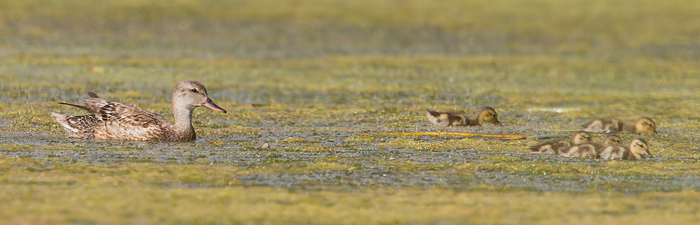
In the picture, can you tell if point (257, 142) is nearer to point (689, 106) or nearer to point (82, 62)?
point (689, 106)

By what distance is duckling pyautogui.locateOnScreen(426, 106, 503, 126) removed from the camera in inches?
416

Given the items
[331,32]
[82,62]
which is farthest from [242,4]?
[82,62]

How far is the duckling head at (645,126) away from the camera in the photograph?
1030cm

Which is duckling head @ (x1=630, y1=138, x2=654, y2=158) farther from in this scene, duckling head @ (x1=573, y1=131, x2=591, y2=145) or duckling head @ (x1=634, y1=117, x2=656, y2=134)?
duckling head @ (x1=634, y1=117, x2=656, y2=134)

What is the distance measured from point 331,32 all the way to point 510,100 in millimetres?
9654

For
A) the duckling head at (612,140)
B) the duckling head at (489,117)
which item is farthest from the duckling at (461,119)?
the duckling head at (612,140)

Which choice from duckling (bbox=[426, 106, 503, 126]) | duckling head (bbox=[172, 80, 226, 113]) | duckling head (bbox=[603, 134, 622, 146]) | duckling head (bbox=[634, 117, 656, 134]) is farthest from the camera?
duckling (bbox=[426, 106, 503, 126])

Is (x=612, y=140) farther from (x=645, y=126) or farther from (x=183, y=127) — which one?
(x=183, y=127)

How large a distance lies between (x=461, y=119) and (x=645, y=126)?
1.91 meters

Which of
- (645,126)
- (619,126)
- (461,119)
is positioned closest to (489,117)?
(461,119)

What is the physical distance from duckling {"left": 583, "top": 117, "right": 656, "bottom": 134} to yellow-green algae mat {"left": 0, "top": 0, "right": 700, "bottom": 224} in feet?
0.65

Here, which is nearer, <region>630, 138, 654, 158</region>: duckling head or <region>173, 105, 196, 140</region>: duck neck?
<region>630, 138, 654, 158</region>: duckling head

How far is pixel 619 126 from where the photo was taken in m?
10.7

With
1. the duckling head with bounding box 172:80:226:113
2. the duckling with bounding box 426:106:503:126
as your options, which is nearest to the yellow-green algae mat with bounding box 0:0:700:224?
the duckling with bounding box 426:106:503:126
